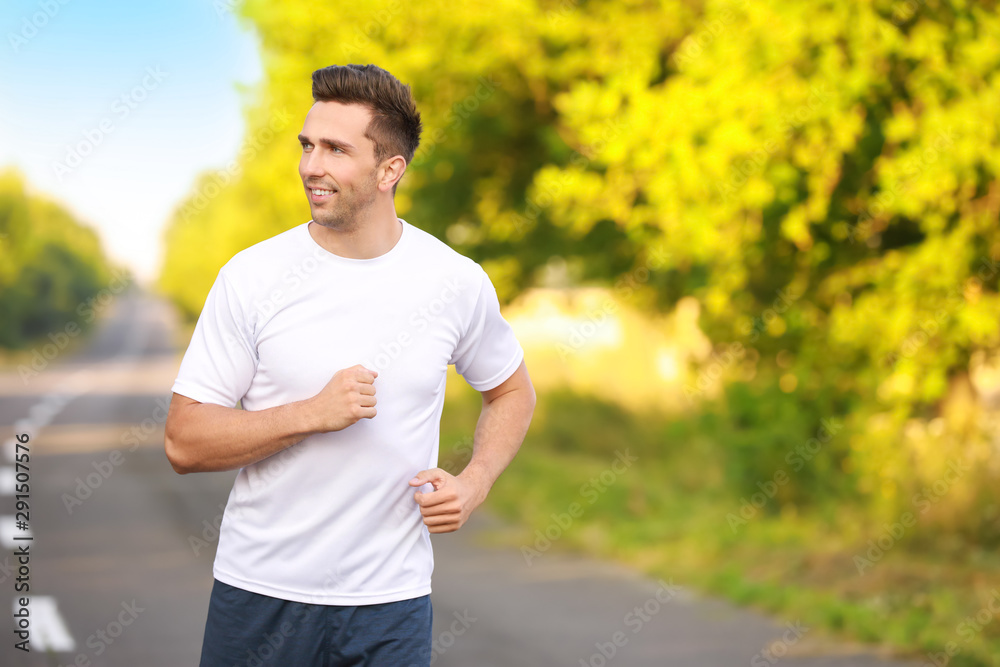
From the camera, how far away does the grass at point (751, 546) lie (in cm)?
580

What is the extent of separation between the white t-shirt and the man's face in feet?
0.30

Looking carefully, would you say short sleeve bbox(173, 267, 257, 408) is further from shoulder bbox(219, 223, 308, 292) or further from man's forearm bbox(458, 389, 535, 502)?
man's forearm bbox(458, 389, 535, 502)

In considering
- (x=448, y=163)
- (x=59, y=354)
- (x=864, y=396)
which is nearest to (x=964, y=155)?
(x=864, y=396)

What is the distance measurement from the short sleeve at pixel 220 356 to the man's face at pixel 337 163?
0.25 meters

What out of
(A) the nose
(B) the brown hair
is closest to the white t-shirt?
(A) the nose

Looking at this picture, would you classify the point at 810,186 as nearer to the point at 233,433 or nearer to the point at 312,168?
the point at 312,168

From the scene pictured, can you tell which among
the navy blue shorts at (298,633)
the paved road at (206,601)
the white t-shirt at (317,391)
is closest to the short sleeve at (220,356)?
the white t-shirt at (317,391)

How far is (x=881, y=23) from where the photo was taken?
6285 millimetres

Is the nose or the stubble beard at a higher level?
the nose

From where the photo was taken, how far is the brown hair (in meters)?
2.16

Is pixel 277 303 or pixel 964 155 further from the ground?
pixel 964 155

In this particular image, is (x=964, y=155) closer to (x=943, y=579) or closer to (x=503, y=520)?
(x=943, y=579)

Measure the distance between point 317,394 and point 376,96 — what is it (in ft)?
2.05

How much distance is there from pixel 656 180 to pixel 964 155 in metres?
1.97
